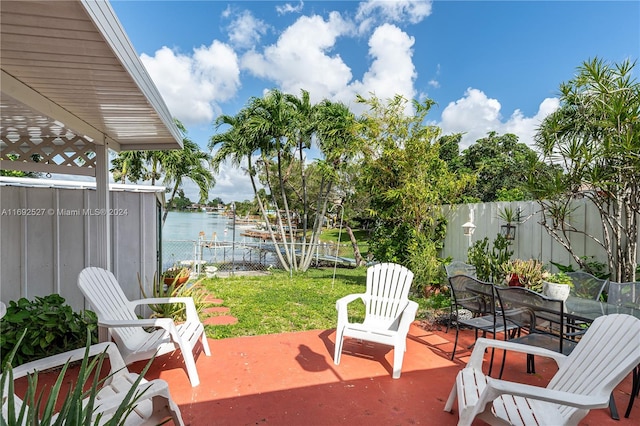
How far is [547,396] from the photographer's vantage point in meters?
1.75

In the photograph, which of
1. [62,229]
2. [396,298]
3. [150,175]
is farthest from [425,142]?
[150,175]

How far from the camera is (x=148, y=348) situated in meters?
2.85

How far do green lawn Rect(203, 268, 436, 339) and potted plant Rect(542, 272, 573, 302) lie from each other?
216 cm

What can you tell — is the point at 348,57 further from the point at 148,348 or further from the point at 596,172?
the point at 148,348

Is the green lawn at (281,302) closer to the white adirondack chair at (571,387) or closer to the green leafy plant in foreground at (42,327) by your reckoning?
the green leafy plant in foreground at (42,327)

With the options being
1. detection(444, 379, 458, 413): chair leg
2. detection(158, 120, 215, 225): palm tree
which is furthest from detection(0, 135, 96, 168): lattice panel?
detection(158, 120, 215, 225): palm tree

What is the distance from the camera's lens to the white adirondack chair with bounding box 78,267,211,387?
2.77m

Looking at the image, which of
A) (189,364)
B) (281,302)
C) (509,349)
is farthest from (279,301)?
(509,349)

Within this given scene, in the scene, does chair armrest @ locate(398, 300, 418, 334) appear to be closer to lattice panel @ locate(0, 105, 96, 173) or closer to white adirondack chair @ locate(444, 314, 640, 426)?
white adirondack chair @ locate(444, 314, 640, 426)

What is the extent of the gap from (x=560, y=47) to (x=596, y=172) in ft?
11.2

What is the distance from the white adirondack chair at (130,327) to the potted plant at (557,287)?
3396mm

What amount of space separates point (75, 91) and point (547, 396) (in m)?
3.34

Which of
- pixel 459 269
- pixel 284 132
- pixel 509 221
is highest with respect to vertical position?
pixel 284 132

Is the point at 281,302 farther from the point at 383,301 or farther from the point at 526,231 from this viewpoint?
the point at 526,231
